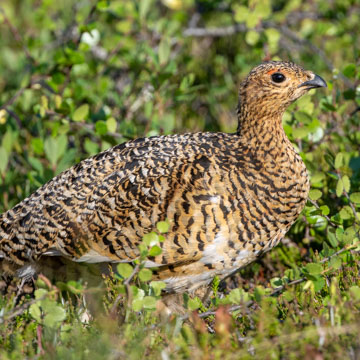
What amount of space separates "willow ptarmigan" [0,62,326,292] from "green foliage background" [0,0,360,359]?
0.88 ft

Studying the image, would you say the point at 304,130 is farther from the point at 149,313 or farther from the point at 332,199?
the point at 149,313

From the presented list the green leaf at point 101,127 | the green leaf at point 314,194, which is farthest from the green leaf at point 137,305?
the green leaf at point 101,127

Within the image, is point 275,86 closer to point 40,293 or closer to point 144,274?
point 144,274

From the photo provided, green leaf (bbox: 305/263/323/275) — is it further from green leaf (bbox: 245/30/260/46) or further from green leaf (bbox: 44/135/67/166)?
green leaf (bbox: 245/30/260/46)

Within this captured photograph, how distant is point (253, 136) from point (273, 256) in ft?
3.84

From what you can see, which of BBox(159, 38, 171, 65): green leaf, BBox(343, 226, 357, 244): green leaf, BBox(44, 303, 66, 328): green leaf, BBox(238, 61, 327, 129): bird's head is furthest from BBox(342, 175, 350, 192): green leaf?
BBox(44, 303, 66, 328): green leaf

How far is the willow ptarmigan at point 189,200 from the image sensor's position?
3.80 metres

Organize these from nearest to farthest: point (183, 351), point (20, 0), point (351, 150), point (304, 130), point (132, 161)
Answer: point (183, 351), point (132, 161), point (304, 130), point (351, 150), point (20, 0)

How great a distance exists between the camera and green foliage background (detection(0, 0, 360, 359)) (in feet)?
10.0

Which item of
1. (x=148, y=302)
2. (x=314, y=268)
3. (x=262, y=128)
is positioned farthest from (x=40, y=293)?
(x=262, y=128)

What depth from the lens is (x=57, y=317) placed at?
126 inches

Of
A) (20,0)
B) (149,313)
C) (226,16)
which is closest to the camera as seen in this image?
(149,313)

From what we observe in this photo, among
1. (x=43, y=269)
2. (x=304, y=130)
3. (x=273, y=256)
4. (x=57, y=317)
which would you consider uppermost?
(x=304, y=130)

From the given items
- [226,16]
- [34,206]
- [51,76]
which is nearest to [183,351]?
[34,206]
